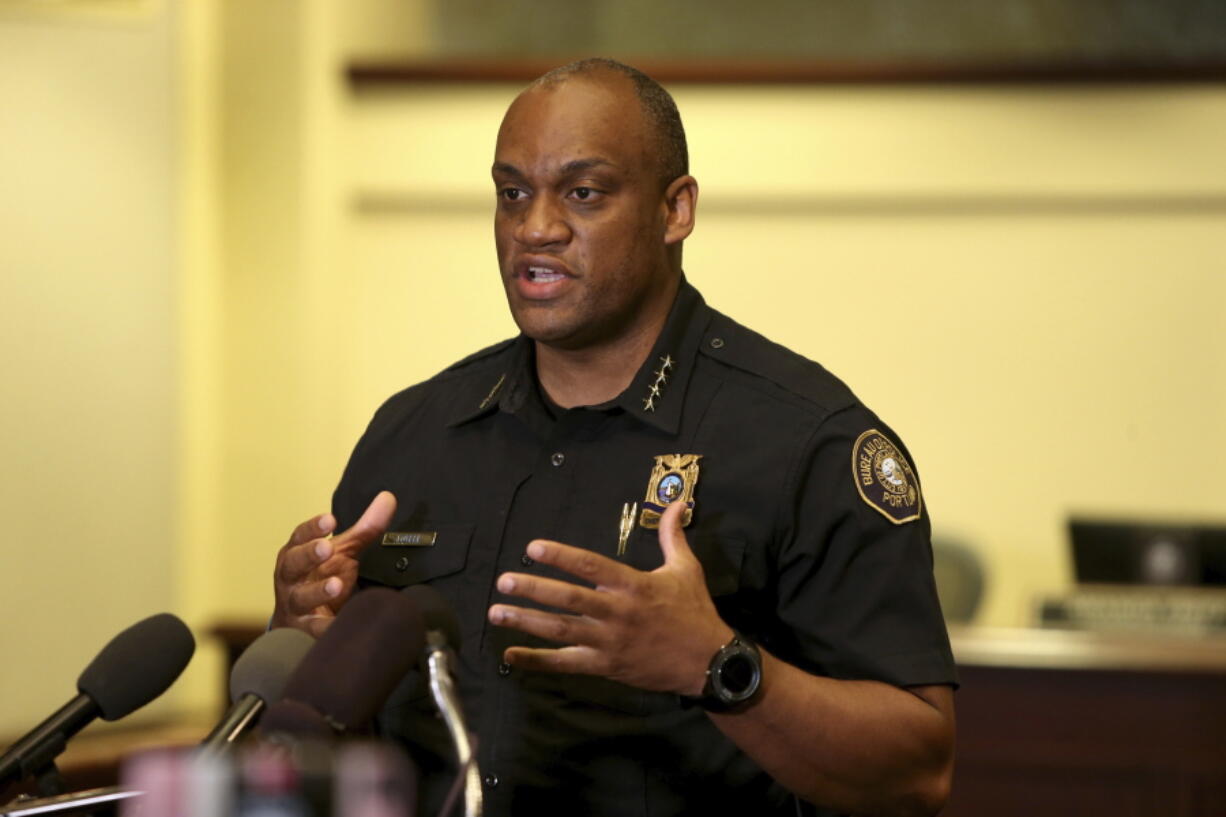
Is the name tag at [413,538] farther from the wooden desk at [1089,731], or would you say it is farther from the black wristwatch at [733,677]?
the wooden desk at [1089,731]

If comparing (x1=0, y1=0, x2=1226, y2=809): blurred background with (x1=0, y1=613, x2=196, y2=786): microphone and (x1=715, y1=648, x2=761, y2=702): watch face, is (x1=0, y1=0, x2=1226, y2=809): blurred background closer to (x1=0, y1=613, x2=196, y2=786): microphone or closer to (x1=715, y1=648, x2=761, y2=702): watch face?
(x1=0, y1=613, x2=196, y2=786): microphone

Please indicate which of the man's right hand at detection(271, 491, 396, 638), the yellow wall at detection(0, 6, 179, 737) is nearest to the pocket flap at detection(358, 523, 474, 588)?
the man's right hand at detection(271, 491, 396, 638)

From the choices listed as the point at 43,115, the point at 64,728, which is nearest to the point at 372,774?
the point at 64,728

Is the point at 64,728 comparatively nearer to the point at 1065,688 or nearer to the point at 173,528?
the point at 1065,688

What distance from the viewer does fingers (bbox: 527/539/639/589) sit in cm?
128

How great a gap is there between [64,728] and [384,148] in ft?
13.7

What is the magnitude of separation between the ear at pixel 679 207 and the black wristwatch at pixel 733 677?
0.55 m

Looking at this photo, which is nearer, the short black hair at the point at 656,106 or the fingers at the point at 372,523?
the fingers at the point at 372,523

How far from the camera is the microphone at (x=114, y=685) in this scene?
51.8 inches

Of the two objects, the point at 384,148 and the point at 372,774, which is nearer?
the point at 372,774

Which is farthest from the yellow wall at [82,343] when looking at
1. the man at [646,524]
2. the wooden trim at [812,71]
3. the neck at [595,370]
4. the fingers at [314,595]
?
the fingers at [314,595]

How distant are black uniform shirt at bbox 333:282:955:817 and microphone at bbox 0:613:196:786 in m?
0.28

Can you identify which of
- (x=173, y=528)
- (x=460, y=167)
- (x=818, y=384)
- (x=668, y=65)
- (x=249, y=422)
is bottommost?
(x=173, y=528)

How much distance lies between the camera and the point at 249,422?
514cm
